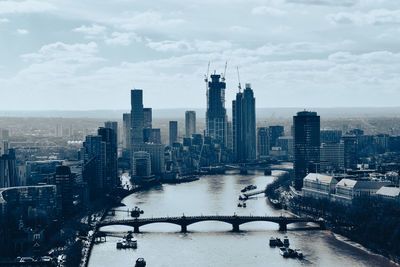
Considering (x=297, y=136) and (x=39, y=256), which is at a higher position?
(x=297, y=136)

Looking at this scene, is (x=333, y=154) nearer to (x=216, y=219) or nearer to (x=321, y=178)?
(x=321, y=178)

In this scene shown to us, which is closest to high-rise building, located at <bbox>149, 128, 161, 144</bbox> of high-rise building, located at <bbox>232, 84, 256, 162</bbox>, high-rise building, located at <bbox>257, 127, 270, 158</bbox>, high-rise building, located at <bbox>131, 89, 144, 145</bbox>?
high-rise building, located at <bbox>131, 89, 144, 145</bbox>

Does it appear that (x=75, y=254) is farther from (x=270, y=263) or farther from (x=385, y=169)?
(x=385, y=169)

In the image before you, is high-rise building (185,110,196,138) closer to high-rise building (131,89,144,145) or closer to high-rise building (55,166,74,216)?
high-rise building (131,89,144,145)

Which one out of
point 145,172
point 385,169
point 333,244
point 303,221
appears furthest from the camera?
point 145,172

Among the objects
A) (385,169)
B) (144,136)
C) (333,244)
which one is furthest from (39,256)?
(144,136)

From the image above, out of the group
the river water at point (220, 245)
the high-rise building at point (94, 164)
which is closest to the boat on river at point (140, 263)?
the river water at point (220, 245)
